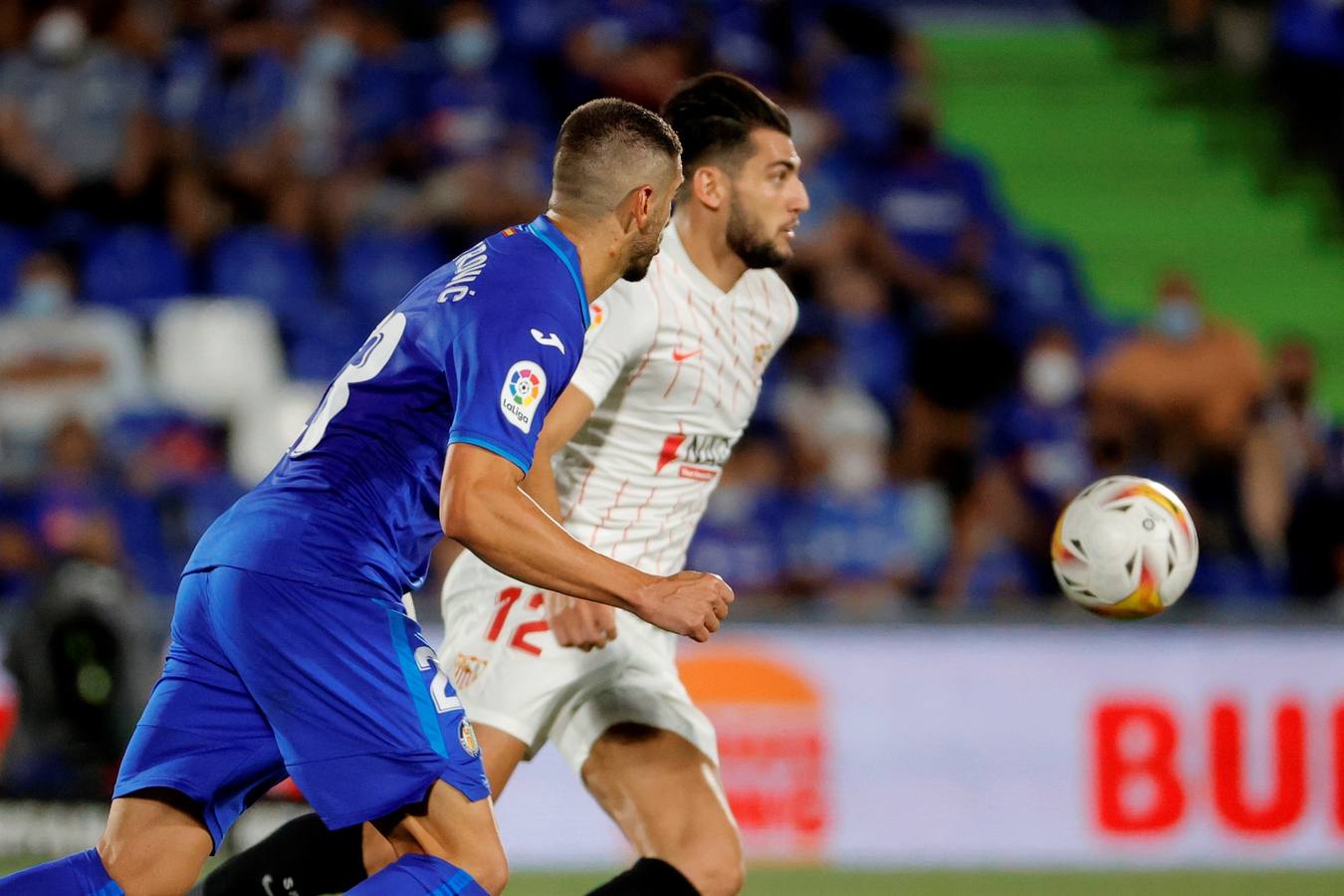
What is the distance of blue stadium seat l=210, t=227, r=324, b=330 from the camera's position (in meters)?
11.7

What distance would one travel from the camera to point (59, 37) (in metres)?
12.3

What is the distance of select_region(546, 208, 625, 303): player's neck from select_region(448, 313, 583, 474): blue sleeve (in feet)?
0.92

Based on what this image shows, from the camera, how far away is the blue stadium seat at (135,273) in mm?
11570

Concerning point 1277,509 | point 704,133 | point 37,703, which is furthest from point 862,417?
point 704,133

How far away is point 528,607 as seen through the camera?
5172mm

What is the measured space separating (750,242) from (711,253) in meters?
0.14

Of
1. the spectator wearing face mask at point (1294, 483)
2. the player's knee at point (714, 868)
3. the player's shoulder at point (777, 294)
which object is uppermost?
the player's shoulder at point (777, 294)

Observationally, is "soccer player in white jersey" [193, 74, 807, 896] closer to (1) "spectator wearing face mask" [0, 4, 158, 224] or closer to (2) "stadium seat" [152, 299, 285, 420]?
(2) "stadium seat" [152, 299, 285, 420]

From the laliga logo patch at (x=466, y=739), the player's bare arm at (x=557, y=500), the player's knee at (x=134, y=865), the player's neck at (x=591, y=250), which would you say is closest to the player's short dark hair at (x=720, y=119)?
the player's bare arm at (x=557, y=500)

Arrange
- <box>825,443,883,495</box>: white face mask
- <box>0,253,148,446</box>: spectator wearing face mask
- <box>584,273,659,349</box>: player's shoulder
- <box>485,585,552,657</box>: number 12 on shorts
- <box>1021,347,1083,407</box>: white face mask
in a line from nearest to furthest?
<box>584,273,659,349</box>: player's shoulder
<box>485,585,552,657</box>: number 12 on shorts
<box>825,443,883,495</box>: white face mask
<box>0,253,148,446</box>: spectator wearing face mask
<box>1021,347,1083,407</box>: white face mask

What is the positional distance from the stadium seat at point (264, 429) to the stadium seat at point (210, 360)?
0.11m

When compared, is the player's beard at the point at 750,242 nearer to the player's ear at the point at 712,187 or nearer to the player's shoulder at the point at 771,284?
the player's ear at the point at 712,187

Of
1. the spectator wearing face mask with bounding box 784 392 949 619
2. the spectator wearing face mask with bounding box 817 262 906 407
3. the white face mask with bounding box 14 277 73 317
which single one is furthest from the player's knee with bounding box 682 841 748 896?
the white face mask with bounding box 14 277 73 317

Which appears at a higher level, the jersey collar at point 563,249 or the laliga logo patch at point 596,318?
the jersey collar at point 563,249
